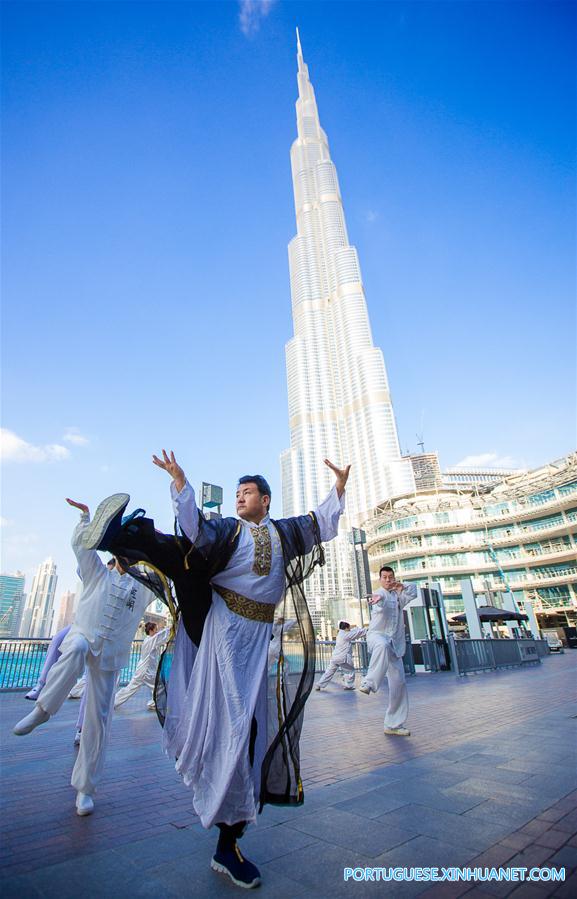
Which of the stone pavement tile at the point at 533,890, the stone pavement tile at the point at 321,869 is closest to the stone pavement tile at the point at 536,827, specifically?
the stone pavement tile at the point at 533,890

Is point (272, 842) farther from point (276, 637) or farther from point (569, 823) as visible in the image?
point (569, 823)

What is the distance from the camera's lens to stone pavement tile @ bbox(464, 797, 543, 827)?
247 cm

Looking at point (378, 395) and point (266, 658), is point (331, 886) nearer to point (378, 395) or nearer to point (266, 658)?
point (266, 658)

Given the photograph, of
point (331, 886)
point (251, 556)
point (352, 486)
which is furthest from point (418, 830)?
point (352, 486)

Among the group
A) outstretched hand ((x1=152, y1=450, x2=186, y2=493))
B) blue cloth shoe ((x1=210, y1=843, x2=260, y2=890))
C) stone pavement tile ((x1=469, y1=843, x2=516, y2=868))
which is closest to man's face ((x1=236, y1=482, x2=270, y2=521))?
outstretched hand ((x1=152, y1=450, x2=186, y2=493))

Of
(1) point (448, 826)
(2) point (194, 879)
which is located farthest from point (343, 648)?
(2) point (194, 879)

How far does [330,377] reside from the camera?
131875 millimetres

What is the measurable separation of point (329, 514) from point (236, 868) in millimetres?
1802

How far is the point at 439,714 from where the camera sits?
649 cm

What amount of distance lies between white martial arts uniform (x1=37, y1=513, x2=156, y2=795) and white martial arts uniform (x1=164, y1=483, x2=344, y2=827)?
1.17 metres

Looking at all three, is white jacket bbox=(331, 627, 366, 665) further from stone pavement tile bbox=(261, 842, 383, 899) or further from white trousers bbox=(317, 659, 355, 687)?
stone pavement tile bbox=(261, 842, 383, 899)

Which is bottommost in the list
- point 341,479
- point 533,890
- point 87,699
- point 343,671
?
point 533,890

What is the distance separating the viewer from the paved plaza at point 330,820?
1.92 m

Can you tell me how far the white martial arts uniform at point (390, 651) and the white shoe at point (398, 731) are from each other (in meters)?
0.05
